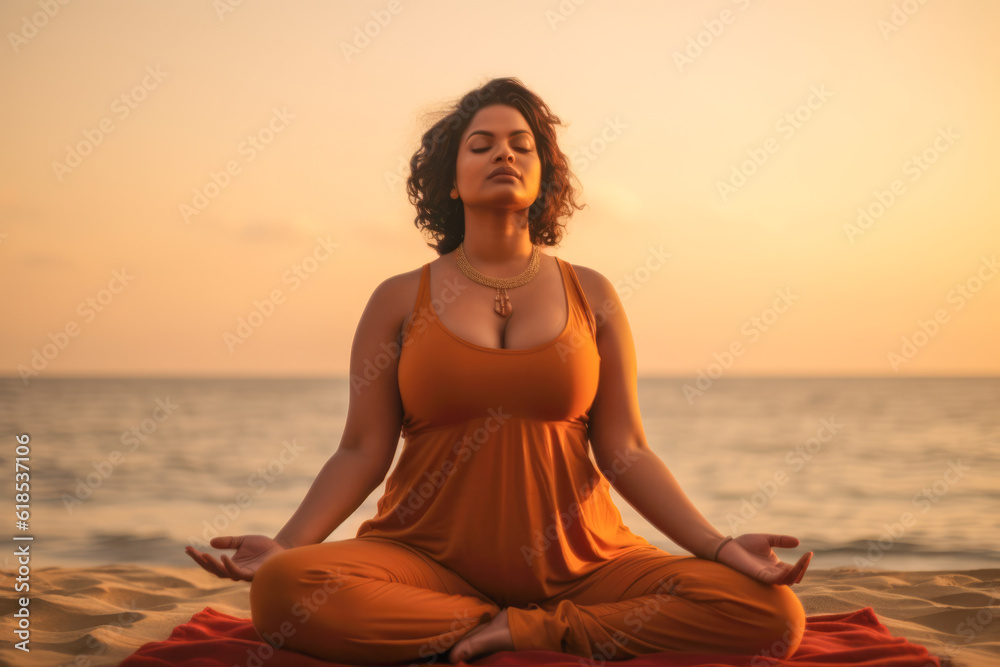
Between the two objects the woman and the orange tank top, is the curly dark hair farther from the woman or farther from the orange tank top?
the orange tank top

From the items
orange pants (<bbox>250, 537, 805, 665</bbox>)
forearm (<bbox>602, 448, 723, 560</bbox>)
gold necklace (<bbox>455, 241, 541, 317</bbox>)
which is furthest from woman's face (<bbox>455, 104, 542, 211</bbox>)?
orange pants (<bbox>250, 537, 805, 665</bbox>)

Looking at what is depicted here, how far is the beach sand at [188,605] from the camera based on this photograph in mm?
→ 3221

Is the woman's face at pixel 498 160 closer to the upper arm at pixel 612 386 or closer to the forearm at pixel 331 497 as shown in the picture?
the upper arm at pixel 612 386

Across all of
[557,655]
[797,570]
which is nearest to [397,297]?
[557,655]

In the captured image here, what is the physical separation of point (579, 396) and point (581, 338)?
22 centimetres

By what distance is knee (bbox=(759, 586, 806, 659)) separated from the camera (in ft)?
8.83

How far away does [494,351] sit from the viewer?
293 cm

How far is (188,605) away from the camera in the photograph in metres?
4.27

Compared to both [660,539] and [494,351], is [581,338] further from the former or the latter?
[660,539]

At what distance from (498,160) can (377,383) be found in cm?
96

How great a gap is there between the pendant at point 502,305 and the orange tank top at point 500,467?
240mm

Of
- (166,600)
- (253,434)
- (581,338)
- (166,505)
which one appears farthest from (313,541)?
(253,434)

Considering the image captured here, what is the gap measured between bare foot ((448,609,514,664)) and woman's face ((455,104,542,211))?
1.53 meters

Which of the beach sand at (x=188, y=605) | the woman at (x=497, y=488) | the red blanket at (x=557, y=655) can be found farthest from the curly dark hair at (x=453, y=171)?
the beach sand at (x=188, y=605)
